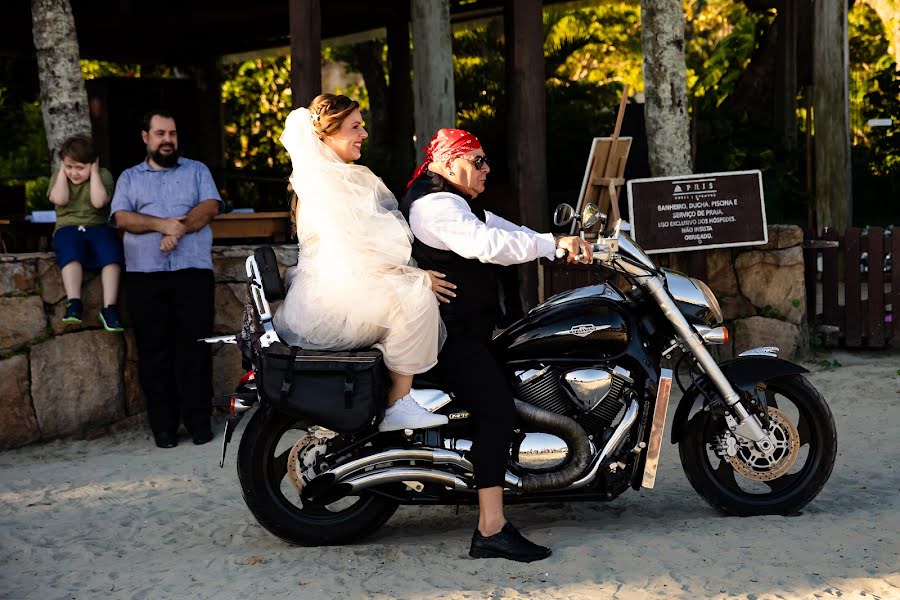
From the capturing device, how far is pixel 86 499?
5559mm

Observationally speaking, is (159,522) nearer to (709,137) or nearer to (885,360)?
(885,360)

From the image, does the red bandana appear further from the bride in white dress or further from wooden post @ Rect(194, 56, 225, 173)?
wooden post @ Rect(194, 56, 225, 173)

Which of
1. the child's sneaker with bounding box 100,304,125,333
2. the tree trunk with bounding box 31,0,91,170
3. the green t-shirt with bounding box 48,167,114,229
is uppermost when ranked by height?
the tree trunk with bounding box 31,0,91,170

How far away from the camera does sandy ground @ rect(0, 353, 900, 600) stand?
3.92 m

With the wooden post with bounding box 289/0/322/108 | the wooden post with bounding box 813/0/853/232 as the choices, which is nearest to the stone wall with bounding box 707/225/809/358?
the wooden post with bounding box 813/0/853/232

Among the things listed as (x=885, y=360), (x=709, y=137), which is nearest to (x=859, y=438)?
(x=885, y=360)

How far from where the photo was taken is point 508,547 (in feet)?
13.8

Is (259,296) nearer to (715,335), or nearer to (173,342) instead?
(715,335)

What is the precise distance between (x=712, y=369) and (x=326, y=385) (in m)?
1.50

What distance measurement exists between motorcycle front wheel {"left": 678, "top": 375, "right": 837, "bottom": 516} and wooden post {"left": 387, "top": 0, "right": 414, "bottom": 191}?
953 cm

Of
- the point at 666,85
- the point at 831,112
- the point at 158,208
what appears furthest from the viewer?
the point at 831,112

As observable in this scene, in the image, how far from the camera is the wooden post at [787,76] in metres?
14.4

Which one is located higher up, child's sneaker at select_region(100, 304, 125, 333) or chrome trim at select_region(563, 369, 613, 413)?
child's sneaker at select_region(100, 304, 125, 333)

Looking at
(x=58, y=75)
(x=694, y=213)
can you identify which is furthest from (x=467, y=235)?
(x=58, y=75)
